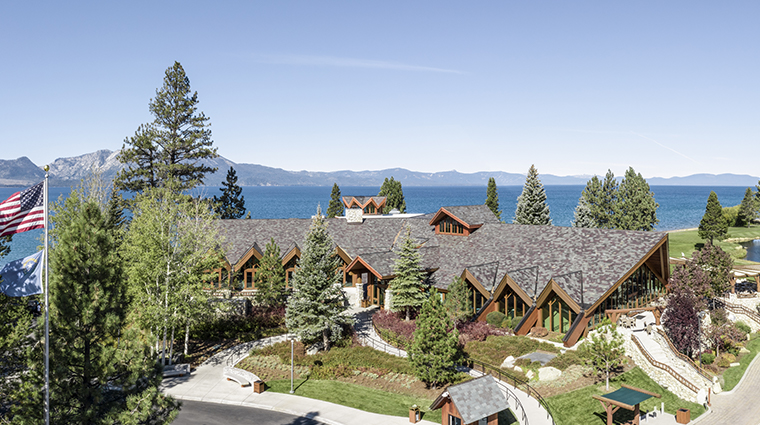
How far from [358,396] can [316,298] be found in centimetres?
847

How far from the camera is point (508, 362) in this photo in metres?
29.2

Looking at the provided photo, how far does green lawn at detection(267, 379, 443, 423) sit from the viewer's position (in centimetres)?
2462

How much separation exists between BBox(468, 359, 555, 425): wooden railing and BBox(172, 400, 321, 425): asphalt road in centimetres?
1098

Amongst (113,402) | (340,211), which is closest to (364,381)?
(113,402)

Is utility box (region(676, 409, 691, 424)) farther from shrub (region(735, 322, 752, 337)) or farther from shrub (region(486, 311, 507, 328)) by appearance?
shrub (region(735, 322, 752, 337))

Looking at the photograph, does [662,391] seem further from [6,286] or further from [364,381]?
[6,286]

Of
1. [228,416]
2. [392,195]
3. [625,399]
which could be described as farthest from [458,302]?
[392,195]

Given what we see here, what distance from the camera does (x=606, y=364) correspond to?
26.1m

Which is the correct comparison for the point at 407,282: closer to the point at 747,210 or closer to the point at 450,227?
the point at 450,227

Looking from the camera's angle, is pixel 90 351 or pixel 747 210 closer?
pixel 90 351

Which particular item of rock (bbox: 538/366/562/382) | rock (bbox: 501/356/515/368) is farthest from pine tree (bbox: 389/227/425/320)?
rock (bbox: 538/366/562/382)

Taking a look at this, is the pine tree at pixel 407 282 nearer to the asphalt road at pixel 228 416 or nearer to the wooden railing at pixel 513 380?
the wooden railing at pixel 513 380

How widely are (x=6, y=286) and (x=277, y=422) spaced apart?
13696 millimetres

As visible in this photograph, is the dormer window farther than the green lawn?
Yes
